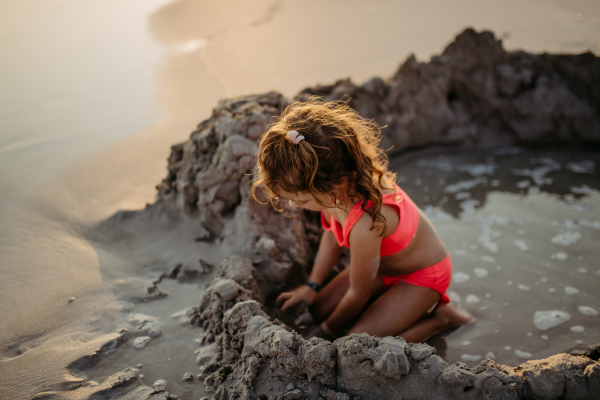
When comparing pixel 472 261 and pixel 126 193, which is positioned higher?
pixel 126 193

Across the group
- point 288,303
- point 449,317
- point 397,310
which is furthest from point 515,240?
point 288,303

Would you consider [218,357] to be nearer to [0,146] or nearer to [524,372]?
[524,372]

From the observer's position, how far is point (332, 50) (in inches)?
230

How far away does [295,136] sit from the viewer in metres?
1.49

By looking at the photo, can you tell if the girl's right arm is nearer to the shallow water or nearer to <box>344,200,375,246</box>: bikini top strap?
<box>344,200,375,246</box>: bikini top strap

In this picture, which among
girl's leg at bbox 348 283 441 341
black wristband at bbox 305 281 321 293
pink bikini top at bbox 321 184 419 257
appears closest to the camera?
pink bikini top at bbox 321 184 419 257

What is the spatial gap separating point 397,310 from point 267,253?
747 millimetres

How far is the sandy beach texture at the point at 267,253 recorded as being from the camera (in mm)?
1464

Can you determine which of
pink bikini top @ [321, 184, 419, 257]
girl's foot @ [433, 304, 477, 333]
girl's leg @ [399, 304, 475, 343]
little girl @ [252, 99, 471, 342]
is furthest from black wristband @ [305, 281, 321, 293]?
girl's foot @ [433, 304, 477, 333]

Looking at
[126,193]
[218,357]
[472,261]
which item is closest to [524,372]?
[218,357]

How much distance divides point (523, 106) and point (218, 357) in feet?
11.8

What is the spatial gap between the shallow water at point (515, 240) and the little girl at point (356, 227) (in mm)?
235

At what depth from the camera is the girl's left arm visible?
1.69 meters

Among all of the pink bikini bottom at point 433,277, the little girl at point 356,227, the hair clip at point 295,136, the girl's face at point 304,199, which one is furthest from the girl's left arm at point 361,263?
the hair clip at point 295,136
